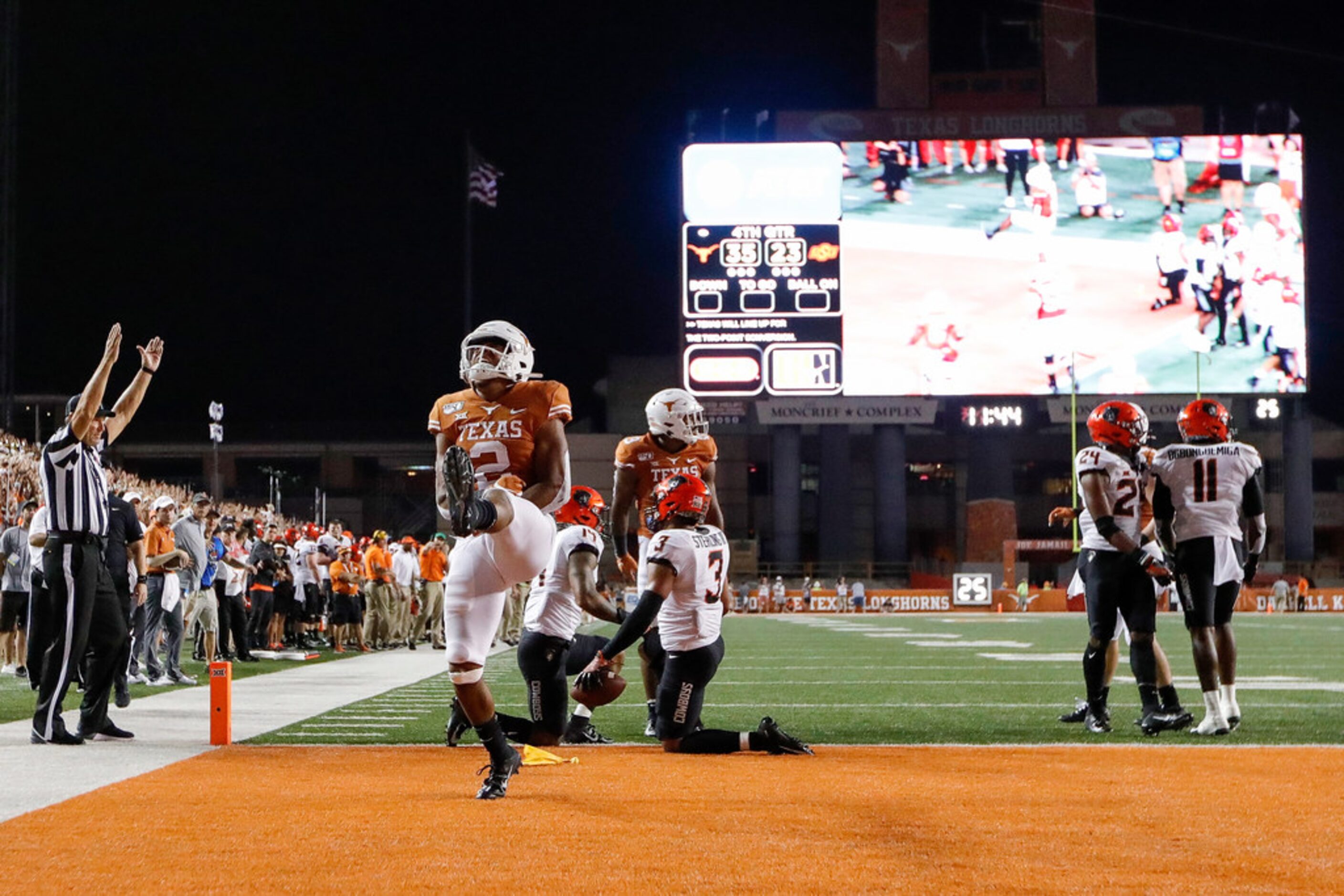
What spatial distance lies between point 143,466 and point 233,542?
52.5m

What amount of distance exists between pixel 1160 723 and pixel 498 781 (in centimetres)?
412

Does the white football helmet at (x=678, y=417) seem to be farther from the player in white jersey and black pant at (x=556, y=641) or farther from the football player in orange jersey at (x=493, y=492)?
the football player in orange jersey at (x=493, y=492)

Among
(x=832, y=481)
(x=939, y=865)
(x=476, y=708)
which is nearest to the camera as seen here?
(x=939, y=865)

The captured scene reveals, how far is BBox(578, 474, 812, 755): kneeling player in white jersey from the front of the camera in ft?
22.5

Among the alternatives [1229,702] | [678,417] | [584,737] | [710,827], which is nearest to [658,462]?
[678,417]

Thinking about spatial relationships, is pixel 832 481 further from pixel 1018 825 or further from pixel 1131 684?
pixel 1018 825

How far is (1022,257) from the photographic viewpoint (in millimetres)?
38531

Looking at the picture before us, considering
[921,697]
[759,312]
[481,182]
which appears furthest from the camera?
[481,182]

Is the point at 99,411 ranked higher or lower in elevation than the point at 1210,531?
higher

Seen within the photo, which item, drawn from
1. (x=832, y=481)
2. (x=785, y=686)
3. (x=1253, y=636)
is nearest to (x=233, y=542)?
(x=785, y=686)

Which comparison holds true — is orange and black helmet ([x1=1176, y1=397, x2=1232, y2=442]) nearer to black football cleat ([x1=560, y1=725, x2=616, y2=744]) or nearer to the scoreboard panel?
black football cleat ([x1=560, y1=725, x2=616, y2=744])

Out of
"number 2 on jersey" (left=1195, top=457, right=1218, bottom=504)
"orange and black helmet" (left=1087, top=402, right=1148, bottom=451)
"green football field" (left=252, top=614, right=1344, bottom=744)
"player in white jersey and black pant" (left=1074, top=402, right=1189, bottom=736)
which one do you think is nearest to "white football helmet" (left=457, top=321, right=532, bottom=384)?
"green football field" (left=252, top=614, right=1344, bottom=744)

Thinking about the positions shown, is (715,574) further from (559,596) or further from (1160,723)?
(1160,723)

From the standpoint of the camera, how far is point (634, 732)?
8.14m
